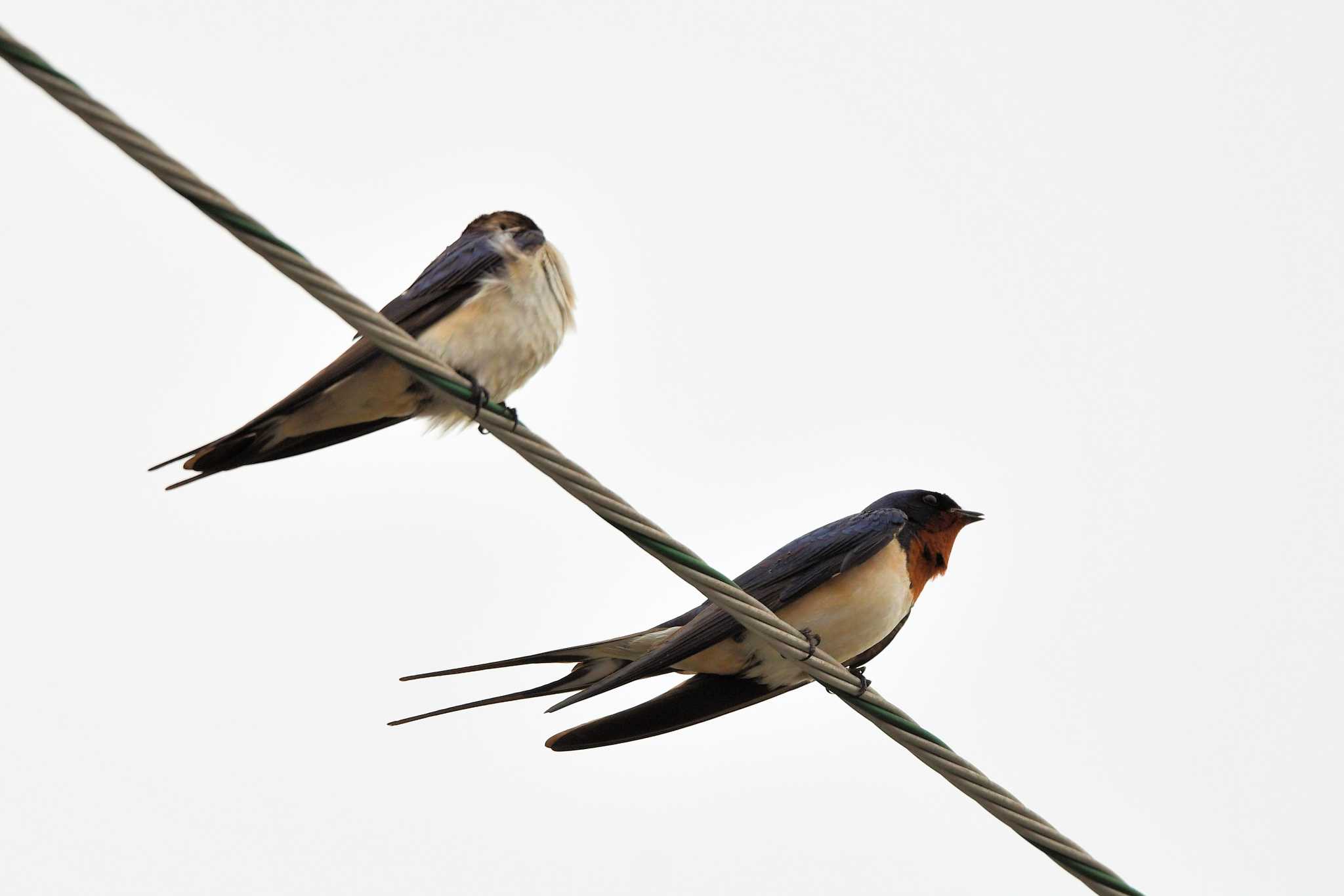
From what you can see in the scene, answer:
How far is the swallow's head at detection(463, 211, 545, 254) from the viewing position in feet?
21.1

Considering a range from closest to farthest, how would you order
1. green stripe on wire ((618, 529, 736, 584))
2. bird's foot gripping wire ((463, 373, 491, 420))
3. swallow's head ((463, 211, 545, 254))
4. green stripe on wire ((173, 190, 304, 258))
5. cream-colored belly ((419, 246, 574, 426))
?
green stripe on wire ((173, 190, 304, 258)) → green stripe on wire ((618, 529, 736, 584)) → bird's foot gripping wire ((463, 373, 491, 420)) → cream-colored belly ((419, 246, 574, 426)) → swallow's head ((463, 211, 545, 254))

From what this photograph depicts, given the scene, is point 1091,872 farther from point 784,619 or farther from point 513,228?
point 513,228

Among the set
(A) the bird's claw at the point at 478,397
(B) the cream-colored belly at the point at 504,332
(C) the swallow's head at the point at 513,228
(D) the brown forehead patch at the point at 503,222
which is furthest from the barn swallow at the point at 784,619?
(D) the brown forehead patch at the point at 503,222

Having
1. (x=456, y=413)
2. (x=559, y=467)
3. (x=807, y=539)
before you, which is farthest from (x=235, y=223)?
(x=807, y=539)

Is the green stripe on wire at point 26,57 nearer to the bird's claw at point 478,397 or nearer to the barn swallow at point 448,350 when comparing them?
the bird's claw at point 478,397

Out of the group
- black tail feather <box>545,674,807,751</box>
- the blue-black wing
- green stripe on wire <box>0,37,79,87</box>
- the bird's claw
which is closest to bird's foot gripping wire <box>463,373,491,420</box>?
the bird's claw

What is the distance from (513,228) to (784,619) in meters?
1.87

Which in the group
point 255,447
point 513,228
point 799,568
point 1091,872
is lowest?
point 1091,872

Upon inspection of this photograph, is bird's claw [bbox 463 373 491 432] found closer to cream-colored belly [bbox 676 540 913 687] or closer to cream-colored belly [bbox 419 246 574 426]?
cream-colored belly [bbox 419 246 574 426]

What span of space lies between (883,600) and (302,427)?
2.20 m

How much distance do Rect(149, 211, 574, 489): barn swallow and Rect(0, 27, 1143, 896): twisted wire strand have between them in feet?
4.06

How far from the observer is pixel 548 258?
253 inches

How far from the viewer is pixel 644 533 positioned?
417cm

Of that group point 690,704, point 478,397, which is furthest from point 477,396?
point 690,704
